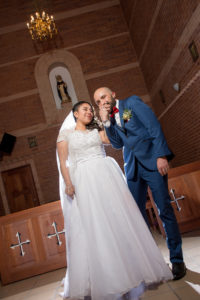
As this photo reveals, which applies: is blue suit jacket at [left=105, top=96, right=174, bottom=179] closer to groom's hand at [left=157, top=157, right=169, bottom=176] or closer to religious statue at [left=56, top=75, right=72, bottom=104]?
groom's hand at [left=157, top=157, right=169, bottom=176]

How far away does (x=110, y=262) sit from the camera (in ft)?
6.59

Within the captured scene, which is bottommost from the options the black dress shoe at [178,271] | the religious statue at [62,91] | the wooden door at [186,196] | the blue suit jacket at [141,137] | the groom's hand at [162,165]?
the black dress shoe at [178,271]

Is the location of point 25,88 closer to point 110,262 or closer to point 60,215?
point 60,215

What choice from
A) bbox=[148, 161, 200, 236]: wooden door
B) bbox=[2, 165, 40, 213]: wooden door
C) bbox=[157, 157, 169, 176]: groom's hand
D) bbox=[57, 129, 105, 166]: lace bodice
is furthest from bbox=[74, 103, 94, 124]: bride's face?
bbox=[2, 165, 40, 213]: wooden door

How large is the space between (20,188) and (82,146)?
6548 mm

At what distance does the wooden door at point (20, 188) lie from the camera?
819cm

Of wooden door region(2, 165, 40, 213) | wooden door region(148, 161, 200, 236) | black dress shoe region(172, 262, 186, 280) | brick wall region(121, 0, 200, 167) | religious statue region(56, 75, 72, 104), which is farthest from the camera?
religious statue region(56, 75, 72, 104)

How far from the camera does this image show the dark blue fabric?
229cm

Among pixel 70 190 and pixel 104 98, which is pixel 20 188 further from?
pixel 104 98

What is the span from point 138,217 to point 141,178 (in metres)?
0.39

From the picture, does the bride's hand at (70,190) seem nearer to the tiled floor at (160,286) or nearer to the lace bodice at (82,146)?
the lace bodice at (82,146)

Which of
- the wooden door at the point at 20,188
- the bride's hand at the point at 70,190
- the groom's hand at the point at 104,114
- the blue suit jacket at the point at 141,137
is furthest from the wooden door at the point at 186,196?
the wooden door at the point at 20,188

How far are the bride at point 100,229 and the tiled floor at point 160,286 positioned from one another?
0.11 metres

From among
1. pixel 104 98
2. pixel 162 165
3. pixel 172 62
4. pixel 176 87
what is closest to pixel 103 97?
pixel 104 98
